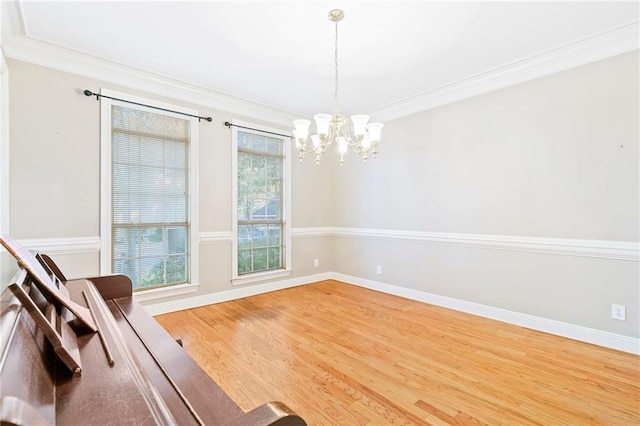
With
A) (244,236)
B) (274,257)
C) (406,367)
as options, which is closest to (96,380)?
(406,367)

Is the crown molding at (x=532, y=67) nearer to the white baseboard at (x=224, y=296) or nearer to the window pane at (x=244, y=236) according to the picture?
the window pane at (x=244, y=236)

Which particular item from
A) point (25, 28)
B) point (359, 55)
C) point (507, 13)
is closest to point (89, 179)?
point (25, 28)

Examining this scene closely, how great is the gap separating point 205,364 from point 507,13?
362 cm

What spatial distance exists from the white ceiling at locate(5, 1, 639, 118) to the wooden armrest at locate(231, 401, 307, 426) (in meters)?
2.53

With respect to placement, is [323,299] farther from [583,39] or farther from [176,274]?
[583,39]

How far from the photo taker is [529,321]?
3070 millimetres

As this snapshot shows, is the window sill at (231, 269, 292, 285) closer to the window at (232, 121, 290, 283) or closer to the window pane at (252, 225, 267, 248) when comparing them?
the window at (232, 121, 290, 283)

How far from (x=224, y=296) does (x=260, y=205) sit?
4.48 ft

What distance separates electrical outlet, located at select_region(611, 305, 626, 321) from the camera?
2.57 m

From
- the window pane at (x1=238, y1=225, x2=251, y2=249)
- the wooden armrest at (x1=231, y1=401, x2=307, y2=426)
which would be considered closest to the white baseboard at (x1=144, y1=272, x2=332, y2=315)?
the window pane at (x1=238, y1=225, x2=251, y2=249)

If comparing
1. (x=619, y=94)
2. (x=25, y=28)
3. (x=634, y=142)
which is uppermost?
(x=25, y=28)

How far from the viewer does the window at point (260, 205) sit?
4168mm

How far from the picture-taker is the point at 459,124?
3602 mm

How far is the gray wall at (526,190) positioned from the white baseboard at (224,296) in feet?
4.43
